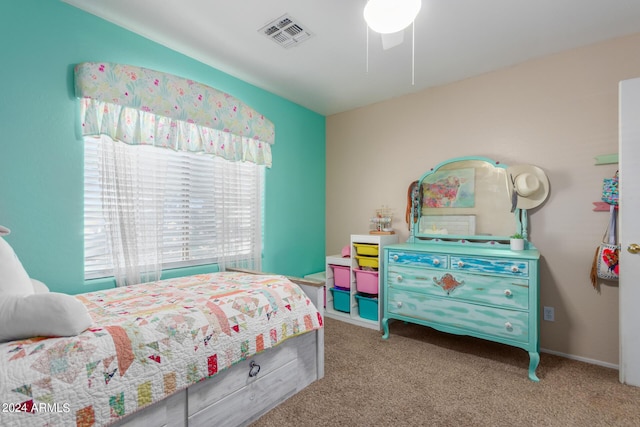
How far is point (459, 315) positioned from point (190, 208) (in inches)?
94.0

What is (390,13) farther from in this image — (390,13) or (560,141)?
(560,141)

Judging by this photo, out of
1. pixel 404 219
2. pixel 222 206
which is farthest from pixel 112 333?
pixel 404 219

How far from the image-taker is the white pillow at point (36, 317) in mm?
1109

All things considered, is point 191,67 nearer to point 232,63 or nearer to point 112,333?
point 232,63

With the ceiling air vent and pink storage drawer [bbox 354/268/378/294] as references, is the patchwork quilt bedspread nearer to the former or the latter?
pink storage drawer [bbox 354/268/378/294]

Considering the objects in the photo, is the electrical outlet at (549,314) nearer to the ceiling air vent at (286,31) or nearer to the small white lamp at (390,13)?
the small white lamp at (390,13)

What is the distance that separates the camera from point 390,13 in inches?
51.3

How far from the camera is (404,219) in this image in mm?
3373

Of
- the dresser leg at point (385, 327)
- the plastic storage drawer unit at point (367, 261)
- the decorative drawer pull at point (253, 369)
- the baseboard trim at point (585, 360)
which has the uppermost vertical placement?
the plastic storage drawer unit at point (367, 261)

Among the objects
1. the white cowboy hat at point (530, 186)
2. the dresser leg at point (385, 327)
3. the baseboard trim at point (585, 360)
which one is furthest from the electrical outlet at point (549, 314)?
the dresser leg at point (385, 327)

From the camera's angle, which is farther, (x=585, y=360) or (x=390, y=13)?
(x=585, y=360)

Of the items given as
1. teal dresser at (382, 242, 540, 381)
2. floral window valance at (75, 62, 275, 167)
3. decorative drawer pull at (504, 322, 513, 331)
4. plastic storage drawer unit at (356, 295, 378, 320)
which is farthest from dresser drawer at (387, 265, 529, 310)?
floral window valance at (75, 62, 275, 167)

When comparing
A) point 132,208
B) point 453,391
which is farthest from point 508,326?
point 132,208
